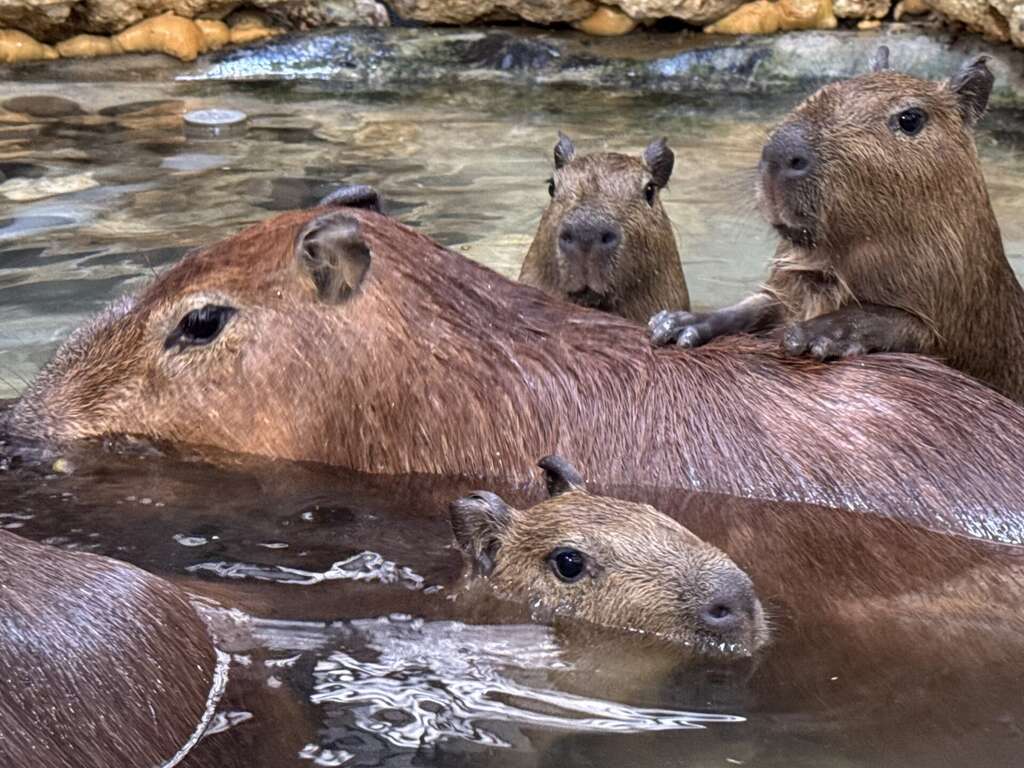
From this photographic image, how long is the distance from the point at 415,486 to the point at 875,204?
1647 mm

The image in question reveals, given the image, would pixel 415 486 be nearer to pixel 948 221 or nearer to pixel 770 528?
pixel 770 528

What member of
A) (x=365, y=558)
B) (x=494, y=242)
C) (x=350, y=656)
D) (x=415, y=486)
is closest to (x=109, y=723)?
(x=350, y=656)

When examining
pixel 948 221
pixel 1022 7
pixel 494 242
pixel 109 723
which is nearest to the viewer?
pixel 109 723

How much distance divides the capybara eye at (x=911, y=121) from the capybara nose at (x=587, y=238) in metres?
1.51

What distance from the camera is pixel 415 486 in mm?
4504

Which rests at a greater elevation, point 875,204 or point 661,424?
point 875,204

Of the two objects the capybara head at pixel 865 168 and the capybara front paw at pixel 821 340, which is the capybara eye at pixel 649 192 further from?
the capybara front paw at pixel 821 340

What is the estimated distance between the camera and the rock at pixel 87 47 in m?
12.9

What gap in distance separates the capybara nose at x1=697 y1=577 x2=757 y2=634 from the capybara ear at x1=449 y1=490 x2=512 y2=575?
52cm

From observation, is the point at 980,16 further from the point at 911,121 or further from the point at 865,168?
the point at 865,168

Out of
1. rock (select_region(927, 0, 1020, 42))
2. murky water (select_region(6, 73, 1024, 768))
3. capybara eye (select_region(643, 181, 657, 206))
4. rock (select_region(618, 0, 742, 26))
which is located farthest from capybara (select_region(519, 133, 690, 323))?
rock (select_region(618, 0, 742, 26))

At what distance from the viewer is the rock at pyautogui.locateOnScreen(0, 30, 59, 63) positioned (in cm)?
1265

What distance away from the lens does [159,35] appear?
13070 millimetres

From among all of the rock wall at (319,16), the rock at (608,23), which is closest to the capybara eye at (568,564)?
the rock wall at (319,16)
